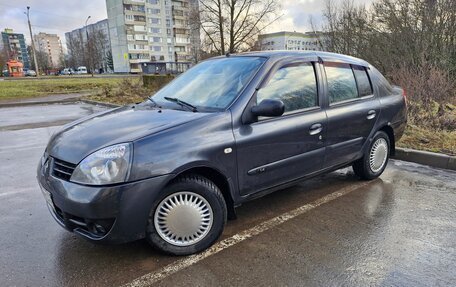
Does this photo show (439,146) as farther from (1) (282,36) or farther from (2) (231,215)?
(1) (282,36)

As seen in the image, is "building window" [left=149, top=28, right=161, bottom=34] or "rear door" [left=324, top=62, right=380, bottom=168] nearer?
"rear door" [left=324, top=62, right=380, bottom=168]

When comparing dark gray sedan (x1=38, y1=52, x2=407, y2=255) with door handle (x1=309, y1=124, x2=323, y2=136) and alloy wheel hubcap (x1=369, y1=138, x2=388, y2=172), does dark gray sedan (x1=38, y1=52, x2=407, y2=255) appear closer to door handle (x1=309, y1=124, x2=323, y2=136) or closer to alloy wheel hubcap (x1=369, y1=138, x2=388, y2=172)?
door handle (x1=309, y1=124, x2=323, y2=136)

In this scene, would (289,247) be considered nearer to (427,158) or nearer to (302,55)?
(302,55)

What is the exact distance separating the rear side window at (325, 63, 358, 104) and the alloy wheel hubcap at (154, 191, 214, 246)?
2.00 meters

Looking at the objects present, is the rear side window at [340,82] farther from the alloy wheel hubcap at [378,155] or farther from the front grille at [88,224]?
the front grille at [88,224]

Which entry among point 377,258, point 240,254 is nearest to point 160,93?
point 240,254

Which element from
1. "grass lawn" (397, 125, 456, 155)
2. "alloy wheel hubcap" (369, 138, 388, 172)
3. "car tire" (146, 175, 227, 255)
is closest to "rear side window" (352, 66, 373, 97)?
"alloy wheel hubcap" (369, 138, 388, 172)

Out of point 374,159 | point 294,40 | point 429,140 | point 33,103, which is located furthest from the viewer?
point 294,40

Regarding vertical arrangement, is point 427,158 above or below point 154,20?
below

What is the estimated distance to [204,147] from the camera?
2795mm

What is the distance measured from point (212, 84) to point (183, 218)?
1445 millimetres

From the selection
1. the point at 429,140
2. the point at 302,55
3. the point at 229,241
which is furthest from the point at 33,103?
the point at 429,140

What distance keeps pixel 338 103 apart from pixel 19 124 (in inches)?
387

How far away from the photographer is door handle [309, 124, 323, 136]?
3590mm
